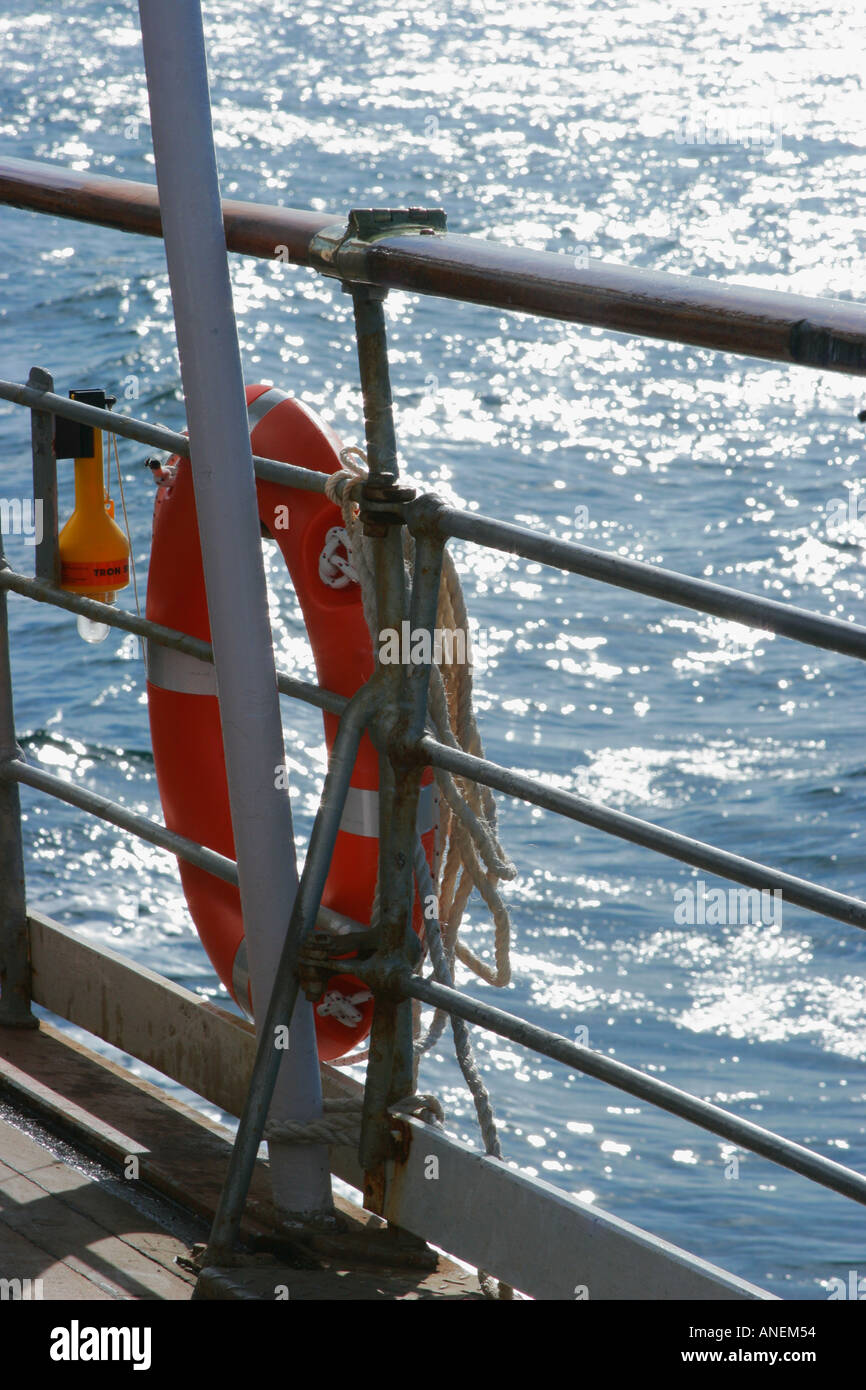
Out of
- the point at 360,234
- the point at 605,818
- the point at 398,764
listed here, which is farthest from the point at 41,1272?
the point at 360,234

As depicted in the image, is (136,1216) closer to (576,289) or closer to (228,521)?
(228,521)

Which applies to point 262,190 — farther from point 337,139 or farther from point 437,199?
point 337,139

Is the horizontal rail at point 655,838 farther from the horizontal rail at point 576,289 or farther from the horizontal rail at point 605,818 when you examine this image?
the horizontal rail at point 576,289

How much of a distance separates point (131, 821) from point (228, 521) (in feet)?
1.42

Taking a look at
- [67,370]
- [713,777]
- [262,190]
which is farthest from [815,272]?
[713,777]

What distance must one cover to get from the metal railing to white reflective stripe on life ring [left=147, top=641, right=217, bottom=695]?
0.13 m

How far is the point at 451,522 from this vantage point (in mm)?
1353

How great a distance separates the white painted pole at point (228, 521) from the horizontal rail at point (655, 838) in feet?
0.53

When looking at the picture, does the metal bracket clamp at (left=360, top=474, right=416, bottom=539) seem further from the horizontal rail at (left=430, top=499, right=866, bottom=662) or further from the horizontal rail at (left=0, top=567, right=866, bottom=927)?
the horizontal rail at (left=0, top=567, right=866, bottom=927)

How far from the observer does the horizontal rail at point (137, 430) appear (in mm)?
1535

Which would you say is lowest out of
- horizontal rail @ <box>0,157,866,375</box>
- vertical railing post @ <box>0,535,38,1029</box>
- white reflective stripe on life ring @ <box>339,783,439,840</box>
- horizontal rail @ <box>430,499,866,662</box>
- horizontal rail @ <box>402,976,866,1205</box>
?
vertical railing post @ <box>0,535,38,1029</box>

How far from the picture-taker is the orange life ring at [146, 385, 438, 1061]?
1.63m

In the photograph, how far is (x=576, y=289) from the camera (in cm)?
119

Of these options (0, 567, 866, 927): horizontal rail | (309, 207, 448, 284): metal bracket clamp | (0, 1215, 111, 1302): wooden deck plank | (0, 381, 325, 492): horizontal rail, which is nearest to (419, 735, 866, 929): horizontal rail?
(0, 567, 866, 927): horizontal rail
